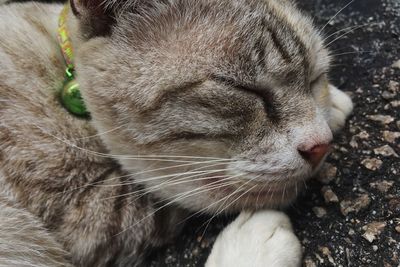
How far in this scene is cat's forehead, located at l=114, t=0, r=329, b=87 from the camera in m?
1.34

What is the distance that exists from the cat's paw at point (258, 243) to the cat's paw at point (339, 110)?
413mm

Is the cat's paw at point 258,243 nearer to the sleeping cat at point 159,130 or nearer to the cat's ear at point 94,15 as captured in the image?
the sleeping cat at point 159,130

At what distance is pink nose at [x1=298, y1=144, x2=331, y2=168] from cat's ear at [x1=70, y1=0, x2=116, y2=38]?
0.67m

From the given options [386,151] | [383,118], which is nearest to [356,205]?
[386,151]

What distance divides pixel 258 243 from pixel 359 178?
0.36 metres

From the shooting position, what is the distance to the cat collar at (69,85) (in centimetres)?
161

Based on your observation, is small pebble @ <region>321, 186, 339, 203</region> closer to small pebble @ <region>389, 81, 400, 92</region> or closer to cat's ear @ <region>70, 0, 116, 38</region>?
small pebble @ <region>389, 81, 400, 92</region>

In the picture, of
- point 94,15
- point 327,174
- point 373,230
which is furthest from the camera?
point 327,174

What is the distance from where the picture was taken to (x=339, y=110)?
1.69m

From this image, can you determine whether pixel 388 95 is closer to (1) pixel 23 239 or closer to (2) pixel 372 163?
(2) pixel 372 163

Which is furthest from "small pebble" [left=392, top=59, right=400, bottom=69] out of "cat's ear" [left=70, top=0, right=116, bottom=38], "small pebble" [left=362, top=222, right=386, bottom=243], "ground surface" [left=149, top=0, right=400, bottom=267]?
"cat's ear" [left=70, top=0, right=116, bottom=38]

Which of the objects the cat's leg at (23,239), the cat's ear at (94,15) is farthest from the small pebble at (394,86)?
the cat's leg at (23,239)

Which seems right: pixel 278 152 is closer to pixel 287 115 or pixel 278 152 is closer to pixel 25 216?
pixel 287 115

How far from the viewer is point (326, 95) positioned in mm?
1598
